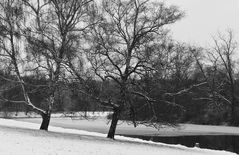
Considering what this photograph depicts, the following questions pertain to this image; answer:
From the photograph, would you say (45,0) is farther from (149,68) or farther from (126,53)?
(149,68)

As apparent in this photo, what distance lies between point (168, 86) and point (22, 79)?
394 inches

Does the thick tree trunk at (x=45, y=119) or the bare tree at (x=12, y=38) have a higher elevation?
the bare tree at (x=12, y=38)

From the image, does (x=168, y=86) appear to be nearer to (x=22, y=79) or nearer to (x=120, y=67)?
(x=120, y=67)

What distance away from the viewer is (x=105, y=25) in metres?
25.3

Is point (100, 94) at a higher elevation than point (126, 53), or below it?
below

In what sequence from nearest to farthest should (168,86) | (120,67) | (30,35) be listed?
(30,35) → (120,67) → (168,86)

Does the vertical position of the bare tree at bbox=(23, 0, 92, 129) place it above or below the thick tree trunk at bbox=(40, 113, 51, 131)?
above

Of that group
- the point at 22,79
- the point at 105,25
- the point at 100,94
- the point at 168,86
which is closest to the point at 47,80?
the point at 22,79

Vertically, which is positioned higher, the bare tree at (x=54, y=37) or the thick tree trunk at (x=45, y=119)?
the bare tree at (x=54, y=37)

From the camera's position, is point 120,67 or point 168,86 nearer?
point 120,67

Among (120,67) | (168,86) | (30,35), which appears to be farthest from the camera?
(168,86)

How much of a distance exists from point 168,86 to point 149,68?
11.5 ft

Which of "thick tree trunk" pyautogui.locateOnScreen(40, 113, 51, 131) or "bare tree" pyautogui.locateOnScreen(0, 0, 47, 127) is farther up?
"bare tree" pyautogui.locateOnScreen(0, 0, 47, 127)

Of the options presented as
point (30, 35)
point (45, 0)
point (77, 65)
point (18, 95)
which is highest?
point (45, 0)
